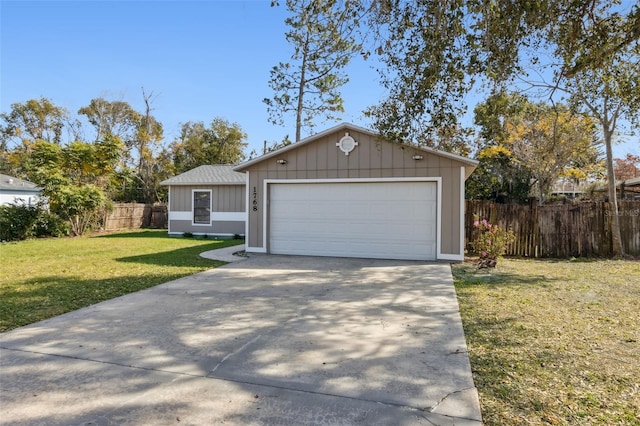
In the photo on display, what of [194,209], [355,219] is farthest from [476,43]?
[194,209]

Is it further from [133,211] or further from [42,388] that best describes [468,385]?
[133,211]

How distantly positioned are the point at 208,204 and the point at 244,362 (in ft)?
47.2

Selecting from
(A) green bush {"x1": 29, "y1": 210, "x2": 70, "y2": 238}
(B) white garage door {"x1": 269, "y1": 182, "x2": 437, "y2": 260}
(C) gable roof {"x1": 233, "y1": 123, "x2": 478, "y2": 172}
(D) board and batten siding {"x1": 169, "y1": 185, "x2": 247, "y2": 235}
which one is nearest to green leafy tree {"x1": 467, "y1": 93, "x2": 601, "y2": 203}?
(C) gable roof {"x1": 233, "y1": 123, "x2": 478, "y2": 172}

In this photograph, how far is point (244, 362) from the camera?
350 cm

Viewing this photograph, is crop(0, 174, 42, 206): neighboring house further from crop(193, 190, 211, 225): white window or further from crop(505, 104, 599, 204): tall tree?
crop(505, 104, 599, 204): tall tree

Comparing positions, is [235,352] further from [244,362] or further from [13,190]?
[13,190]

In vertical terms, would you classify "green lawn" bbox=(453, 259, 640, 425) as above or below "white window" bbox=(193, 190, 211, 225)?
below

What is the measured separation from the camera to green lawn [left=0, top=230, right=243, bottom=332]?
5.50 m

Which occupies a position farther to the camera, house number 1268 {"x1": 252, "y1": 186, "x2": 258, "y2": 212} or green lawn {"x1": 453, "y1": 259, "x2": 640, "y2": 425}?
house number 1268 {"x1": 252, "y1": 186, "x2": 258, "y2": 212}

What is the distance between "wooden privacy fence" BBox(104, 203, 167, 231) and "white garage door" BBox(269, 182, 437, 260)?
1232 centimetres

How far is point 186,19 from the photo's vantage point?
30.0 feet

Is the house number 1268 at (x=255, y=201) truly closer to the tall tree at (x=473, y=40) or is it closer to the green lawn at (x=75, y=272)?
the green lawn at (x=75, y=272)

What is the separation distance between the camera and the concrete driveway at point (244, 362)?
2656 millimetres

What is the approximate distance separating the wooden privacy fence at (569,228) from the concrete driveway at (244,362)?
6.69m
